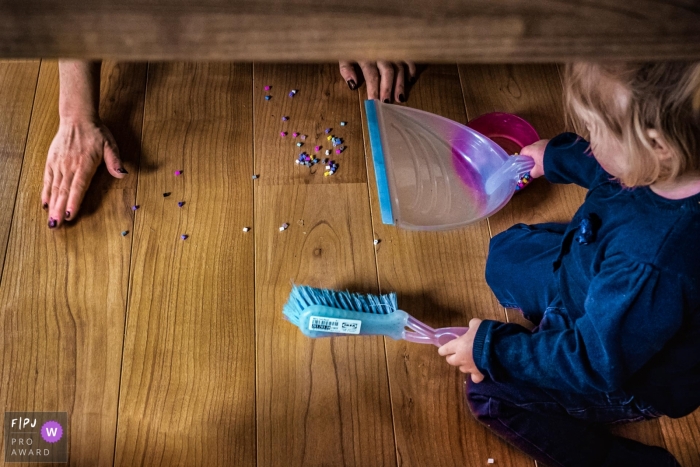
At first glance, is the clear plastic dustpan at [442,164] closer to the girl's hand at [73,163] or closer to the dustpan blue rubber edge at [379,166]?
the dustpan blue rubber edge at [379,166]

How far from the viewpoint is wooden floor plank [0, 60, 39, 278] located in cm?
98

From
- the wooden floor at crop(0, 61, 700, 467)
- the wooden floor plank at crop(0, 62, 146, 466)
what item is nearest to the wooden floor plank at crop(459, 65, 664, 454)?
the wooden floor at crop(0, 61, 700, 467)

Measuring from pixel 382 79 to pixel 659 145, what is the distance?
65cm

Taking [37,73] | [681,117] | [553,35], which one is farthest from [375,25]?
[37,73]

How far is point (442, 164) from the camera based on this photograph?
1.04 metres

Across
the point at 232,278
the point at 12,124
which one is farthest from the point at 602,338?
the point at 12,124

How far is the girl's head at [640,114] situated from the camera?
0.50 m

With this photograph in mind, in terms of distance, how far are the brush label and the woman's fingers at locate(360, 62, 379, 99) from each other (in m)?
0.47

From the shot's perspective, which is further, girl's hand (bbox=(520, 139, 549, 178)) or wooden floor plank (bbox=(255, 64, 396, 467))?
girl's hand (bbox=(520, 139, 549, 178))

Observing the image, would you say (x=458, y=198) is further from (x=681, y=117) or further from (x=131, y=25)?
(x=131, y=25)

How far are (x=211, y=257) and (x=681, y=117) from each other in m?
0.68

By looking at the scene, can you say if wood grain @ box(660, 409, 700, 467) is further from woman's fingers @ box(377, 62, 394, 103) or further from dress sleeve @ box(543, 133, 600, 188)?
woman's fingers @ box(377, 62, 394, 103)

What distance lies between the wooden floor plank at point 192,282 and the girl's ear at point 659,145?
0.59 m

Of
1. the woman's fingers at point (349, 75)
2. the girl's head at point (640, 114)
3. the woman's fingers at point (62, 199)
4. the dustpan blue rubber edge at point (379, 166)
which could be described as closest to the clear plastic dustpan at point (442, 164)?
the dustpan blue rubber edge at point (379, 166)
